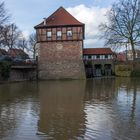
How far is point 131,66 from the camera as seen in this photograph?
49844 mm

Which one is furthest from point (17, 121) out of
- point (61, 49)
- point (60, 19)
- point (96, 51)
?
point (96, 51)

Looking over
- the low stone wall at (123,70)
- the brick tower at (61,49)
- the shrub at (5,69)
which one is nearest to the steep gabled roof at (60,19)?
the brick tower at (61,49)

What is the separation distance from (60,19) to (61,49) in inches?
180

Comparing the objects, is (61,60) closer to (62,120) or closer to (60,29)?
(60,29)

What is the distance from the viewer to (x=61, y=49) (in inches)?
1833

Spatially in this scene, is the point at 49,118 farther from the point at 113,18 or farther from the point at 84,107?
the point at 113,18

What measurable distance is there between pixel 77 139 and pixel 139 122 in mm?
3050

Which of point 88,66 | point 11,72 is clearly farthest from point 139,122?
point 88,66

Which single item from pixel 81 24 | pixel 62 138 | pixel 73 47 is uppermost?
pixel 81 24

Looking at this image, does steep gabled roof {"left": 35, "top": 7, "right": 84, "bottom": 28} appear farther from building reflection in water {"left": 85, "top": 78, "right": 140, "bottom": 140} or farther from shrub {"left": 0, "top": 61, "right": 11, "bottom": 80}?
building reflection in water {"left": 85, "top": 78, "right": 140, "bottom": 140}

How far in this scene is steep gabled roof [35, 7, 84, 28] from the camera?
1865 inches

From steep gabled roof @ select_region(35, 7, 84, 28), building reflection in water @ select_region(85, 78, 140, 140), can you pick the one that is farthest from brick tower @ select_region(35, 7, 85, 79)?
building reflection in water @ select_region(85, 78, 140, 140)

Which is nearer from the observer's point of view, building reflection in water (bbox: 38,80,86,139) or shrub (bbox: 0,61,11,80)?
building reflection in water (bbox: 38,80,86,139)

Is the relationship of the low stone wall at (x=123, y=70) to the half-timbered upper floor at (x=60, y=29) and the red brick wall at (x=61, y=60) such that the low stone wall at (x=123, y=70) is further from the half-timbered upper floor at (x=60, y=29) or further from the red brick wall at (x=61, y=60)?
the half-timbered upper floor at (x=60, y=29)
